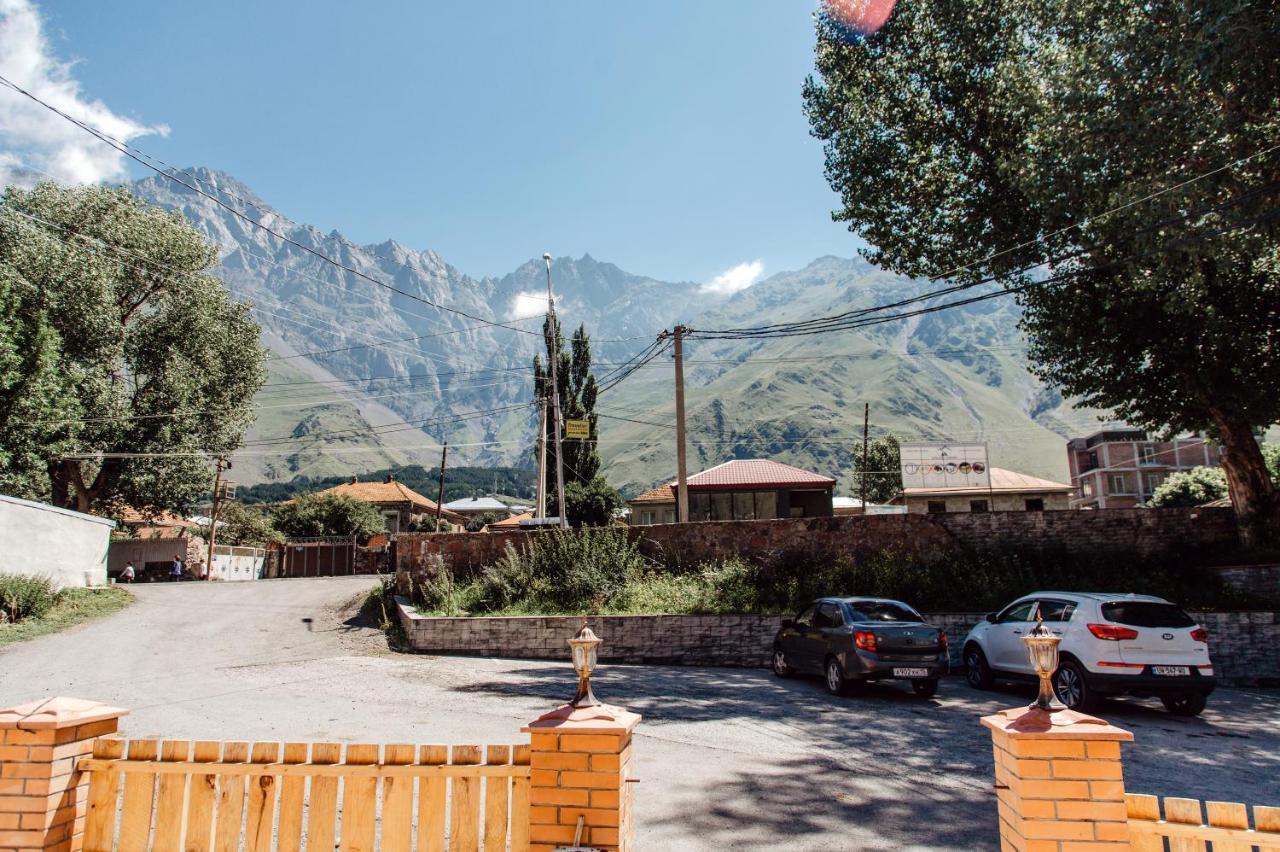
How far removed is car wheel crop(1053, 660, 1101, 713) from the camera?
10.1 m

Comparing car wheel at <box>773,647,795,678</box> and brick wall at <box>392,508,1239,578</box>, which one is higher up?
brick wall at <box>392,508,1239,578</box>

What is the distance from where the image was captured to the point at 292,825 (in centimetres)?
362

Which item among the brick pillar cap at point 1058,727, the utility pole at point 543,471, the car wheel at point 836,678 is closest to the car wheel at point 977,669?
the car wheel at point 836,678

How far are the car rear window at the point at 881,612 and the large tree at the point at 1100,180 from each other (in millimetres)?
7746

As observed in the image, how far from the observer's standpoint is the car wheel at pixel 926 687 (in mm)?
11398

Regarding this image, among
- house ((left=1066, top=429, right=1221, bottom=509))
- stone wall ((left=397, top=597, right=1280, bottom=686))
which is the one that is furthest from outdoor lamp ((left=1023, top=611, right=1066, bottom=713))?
house ((left=1066, top=429, right=1221, bottom=509))

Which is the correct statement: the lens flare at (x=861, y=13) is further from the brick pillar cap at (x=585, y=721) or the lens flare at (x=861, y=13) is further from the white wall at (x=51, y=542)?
the white wall at (x=51, y=542)

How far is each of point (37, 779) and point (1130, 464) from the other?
90.4m

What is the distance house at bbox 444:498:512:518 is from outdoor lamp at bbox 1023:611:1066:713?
83886 millimetres

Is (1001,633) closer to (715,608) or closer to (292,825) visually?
(715,608)

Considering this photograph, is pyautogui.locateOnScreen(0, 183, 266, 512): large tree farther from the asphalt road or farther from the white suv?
the white suv

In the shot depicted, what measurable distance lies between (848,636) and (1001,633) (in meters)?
2.65

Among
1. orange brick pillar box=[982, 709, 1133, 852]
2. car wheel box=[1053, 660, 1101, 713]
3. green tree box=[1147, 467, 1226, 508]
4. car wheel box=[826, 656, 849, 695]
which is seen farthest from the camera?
green tree box=[1147, 467, 1226, 508]

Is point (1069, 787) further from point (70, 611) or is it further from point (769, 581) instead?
point (70, 611)
